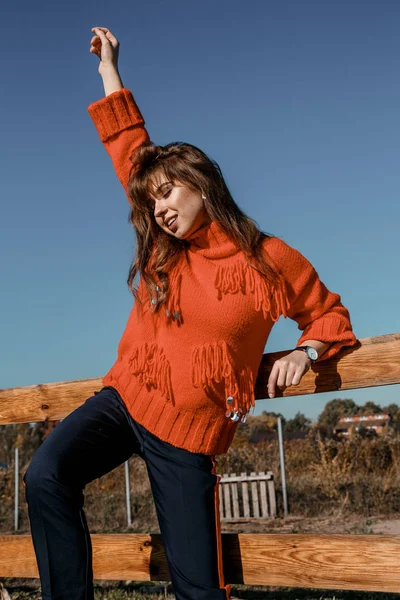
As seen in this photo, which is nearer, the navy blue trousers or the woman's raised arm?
the navy blue trousers

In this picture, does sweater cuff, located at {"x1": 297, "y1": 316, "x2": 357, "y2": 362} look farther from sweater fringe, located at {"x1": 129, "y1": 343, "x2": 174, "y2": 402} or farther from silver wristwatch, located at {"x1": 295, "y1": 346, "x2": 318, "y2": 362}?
sweater fringe, located at {"x1": 129, "y1": 343, "x2": 174, "y2": 402}

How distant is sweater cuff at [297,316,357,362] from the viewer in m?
1.95

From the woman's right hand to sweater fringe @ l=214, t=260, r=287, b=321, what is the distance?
96 centimetres

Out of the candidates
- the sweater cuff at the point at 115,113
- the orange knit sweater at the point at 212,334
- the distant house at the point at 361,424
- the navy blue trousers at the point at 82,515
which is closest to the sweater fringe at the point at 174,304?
the orange knit sweater at the point at 212,334

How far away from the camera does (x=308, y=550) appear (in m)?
2.05

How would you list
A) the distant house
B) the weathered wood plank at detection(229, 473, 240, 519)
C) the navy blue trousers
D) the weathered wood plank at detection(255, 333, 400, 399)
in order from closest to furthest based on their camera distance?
the navy blue trousers
the weathered wood plank at detection(255, 333, 400, 399)
the weathered wood plank at detection(229, 473, 240, 519)
the distant house

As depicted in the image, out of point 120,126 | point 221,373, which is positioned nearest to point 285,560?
point 221,373

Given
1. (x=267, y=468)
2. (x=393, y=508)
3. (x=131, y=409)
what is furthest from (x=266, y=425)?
(x=131, y=409)

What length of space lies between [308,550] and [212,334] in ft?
2.50

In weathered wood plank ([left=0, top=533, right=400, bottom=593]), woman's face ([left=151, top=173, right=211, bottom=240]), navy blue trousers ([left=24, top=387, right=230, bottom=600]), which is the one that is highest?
woman's face ([left=151, top=173, right=211, bottom=240])

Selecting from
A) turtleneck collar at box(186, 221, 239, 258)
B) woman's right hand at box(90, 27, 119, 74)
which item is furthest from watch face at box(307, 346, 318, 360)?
woman's right hand at box(90, 27, 119, 74)

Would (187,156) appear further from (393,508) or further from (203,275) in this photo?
(393,508)

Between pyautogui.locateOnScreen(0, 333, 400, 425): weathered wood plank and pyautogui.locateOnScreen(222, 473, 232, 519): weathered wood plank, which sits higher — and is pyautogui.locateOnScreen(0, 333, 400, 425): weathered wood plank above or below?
above

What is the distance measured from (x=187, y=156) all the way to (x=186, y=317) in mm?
516
